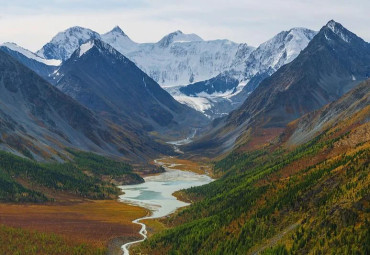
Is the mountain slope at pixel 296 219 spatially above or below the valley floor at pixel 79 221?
above

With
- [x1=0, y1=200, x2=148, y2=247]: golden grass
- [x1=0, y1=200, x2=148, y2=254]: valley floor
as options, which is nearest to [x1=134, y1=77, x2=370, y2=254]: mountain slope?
[x1=0, y1=200, x2=148, y2=254]: valley floor

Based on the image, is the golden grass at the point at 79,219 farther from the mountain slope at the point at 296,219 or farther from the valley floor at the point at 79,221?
the mountain slope at the point at 296,219

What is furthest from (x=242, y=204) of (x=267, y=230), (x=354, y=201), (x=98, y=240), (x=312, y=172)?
(x=354, y=201)

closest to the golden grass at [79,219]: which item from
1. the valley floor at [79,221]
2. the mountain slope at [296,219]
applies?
the valley floor at [79,221]

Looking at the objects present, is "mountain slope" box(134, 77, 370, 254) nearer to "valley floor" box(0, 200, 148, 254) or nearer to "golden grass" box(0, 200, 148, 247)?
"valley floor" box(0, 200, 148, 254)

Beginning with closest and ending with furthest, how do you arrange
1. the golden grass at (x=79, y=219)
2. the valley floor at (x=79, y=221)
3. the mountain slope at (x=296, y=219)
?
the mountain slope at (x=296, y=219) < the valley floor at (x=79, y=221) < the golden grass at (x=79, y=219)

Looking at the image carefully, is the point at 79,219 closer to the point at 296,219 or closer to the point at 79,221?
the point at 79,221

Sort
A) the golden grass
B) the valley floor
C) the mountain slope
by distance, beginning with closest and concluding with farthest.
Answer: the mountain slope < the valley floor < the golden grass

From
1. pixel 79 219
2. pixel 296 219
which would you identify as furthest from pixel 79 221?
pixel 296 219

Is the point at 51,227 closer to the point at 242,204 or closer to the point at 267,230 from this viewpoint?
the point at 242,204

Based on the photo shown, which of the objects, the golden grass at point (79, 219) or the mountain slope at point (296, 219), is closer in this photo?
the mountain slope at point (296, 219)

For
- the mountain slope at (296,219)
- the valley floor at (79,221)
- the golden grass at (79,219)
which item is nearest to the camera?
the mountain slope at (296,219)
